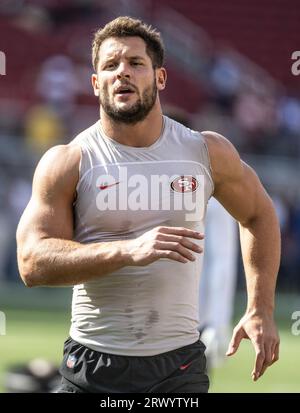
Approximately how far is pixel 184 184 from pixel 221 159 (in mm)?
281

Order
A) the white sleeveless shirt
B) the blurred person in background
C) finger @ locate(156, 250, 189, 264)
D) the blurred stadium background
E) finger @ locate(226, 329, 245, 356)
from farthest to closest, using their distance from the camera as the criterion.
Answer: the blurred stadium background, the blurred person in background, finger @ locate(226, 329, 245, 356), the white sleeveless shirt, finger @ locate(156, 250, 189, 264)

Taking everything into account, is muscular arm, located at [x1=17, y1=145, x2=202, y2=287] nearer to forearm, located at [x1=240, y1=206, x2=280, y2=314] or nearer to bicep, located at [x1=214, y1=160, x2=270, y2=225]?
bicep, located at [x1=214, y1=160, x2=270, y2=225]

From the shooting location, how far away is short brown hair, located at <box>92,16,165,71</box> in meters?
4.94

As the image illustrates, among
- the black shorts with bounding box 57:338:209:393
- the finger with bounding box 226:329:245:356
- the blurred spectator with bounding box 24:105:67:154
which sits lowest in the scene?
the black shorts with bounding box 57:338:209:393

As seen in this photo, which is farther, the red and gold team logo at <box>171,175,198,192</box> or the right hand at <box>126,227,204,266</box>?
the red and gold team logo at <box>171,175,198,192</box>

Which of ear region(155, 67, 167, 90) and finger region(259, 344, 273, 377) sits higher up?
ear region(155, 67, 167, 90)

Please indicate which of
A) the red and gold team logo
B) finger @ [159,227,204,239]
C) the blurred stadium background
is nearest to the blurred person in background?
the red and gold team logo

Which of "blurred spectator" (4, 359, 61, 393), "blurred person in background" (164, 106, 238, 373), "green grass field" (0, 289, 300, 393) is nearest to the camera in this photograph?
"blurred person in background" (164, 106, 238, 373)

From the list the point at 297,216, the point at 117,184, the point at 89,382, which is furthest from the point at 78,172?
the point at 297,216

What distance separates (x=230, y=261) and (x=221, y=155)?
2.66 meters

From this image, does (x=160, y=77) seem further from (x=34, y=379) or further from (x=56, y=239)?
(x=34, y=379)

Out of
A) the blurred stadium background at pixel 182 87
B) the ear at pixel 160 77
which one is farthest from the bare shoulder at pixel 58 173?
the blurred stadium background at pixel 182 87

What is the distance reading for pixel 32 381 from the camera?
9.09m

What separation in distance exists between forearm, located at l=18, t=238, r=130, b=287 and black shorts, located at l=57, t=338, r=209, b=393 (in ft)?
1.47
